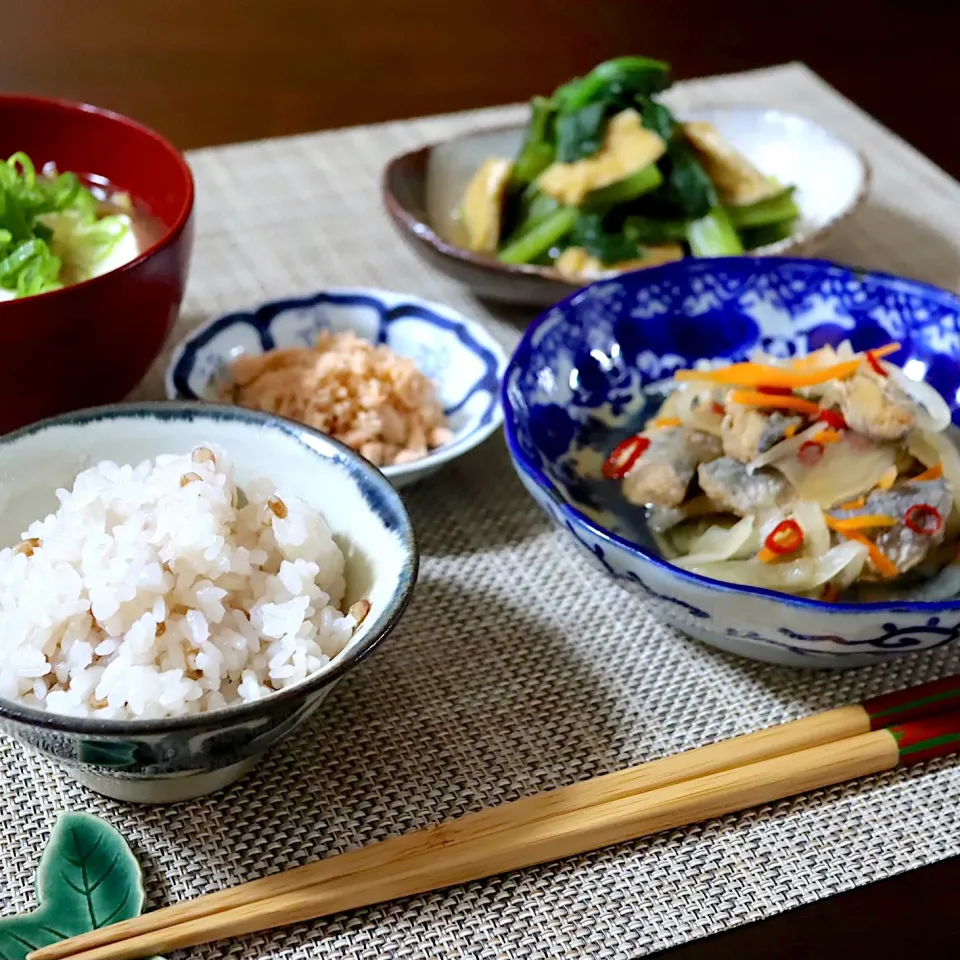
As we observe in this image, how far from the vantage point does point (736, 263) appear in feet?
5.22

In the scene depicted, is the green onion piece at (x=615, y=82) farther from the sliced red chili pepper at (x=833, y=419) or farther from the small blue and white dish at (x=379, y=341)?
the sliced red chili pepper at (x=833, y=419)

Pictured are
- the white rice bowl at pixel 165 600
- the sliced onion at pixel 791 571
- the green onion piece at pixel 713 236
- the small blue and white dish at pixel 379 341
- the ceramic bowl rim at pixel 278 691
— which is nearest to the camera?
the ceramic bowl rim at pixel 278 691

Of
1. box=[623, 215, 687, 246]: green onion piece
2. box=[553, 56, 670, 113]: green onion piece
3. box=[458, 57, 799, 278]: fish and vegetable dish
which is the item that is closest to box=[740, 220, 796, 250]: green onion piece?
box=[458, 57, 799, 278]: fish and vegetable dish

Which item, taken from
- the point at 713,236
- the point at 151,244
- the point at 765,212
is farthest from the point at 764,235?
the point at 151,244

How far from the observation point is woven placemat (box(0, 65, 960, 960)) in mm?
974

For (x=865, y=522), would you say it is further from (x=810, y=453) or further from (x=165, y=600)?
(x=165, y=600)

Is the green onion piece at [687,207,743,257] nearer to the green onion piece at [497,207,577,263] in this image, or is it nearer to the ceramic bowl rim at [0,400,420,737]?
the green onion piece at [497,207,577,263]

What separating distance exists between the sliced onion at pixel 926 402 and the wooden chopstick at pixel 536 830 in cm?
33

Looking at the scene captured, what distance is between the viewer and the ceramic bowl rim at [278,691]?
0.85m

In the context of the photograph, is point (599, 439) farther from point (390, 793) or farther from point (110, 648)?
point (110, 648)

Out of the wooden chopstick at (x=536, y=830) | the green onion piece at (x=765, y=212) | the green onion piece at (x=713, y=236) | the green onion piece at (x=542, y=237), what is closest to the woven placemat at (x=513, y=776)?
the wooden chopstick at (x=536, y=830)

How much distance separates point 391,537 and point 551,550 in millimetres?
371

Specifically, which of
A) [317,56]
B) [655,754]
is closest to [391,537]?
[655,754]

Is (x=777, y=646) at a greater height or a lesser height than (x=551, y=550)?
greater
